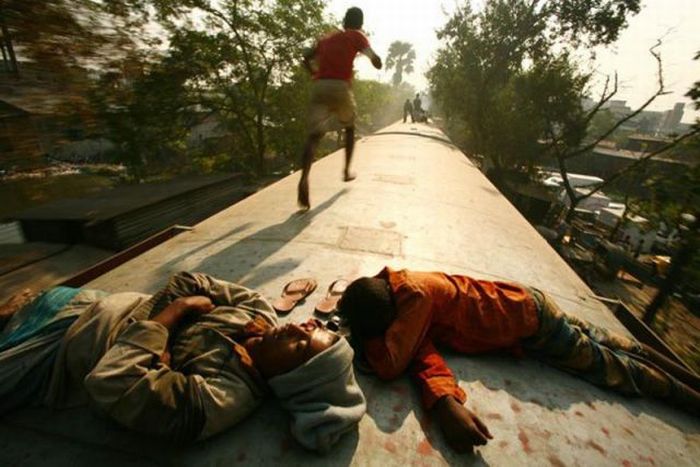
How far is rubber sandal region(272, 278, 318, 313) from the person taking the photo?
2.08 meters

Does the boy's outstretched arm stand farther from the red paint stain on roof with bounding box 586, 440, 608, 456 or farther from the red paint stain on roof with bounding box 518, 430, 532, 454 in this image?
the red paint stain on roof with bounding box 586, 440, 608, 456

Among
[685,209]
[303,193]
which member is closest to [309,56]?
[303,193]

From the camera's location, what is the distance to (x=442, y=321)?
1.97 meters

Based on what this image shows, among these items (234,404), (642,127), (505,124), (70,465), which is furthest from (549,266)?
(642,127)

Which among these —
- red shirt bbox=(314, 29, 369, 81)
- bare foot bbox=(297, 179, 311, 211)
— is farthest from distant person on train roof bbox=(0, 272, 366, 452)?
red shirt bbox=(314, 29, 369, 81)

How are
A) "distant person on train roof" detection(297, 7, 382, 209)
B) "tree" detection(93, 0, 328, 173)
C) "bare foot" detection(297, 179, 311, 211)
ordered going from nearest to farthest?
"bare foot" detection(297, 179, 311, 211) → "distant person on train roof" detection(297, 7, 382, 209) → "tree" detection(93, 0, 328, 173)

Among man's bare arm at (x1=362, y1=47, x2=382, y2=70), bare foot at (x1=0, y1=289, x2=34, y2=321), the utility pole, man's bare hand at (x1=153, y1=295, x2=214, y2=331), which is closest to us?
the utility pole

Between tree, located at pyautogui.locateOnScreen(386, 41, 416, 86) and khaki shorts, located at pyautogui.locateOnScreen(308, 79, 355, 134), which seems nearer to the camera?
khaki shorts, located at pyautogui.locateOnScreen(308, 79, 355, 134)

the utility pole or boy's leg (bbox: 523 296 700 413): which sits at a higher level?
the utility pole

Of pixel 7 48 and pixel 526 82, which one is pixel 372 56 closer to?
pixel 7 48

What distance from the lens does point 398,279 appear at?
2.01 meters

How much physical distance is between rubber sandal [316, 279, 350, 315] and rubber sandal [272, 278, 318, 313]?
13cm

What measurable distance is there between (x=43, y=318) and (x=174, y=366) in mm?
735

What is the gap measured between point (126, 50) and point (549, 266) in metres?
3.59
